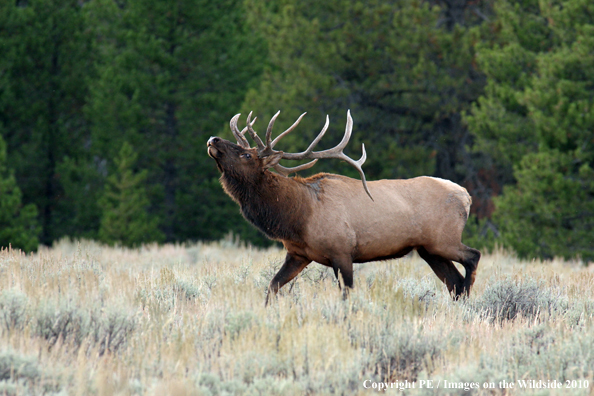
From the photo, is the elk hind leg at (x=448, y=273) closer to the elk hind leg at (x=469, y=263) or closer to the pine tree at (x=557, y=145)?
the elk hind leg at (x=469, y=263)

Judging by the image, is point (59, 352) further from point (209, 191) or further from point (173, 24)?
point (173, 24)

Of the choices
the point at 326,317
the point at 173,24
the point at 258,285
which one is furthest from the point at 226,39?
the point at 326,317

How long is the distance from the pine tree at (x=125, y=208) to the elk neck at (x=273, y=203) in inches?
493

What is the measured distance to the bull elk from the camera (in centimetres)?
644

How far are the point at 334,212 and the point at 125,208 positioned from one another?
1321 cm

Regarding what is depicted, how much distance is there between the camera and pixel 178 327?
4812mm

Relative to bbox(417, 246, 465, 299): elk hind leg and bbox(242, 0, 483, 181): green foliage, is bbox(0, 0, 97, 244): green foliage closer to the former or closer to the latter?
bbox(242, 0, 483, 181): green foliage

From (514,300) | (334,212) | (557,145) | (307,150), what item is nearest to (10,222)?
(307,150)

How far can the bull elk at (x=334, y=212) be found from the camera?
644 cm

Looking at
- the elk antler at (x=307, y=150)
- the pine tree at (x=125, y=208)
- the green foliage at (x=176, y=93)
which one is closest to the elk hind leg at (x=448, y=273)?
the elk antler at (x=307, y=150)

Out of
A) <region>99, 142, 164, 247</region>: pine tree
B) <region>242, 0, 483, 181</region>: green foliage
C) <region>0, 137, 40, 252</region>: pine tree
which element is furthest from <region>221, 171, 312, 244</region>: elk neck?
<region>99, 142, 164, 247</region>: pine tree

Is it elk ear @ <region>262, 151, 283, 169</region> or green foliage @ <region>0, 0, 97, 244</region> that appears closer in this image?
elk ear @ <region>262, 151, 283, 169</region>

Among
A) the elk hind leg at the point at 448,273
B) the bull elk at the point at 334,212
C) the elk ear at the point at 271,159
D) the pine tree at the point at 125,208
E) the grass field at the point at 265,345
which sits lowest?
the pine tree at the point at 125,208

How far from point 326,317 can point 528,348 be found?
1.43m
